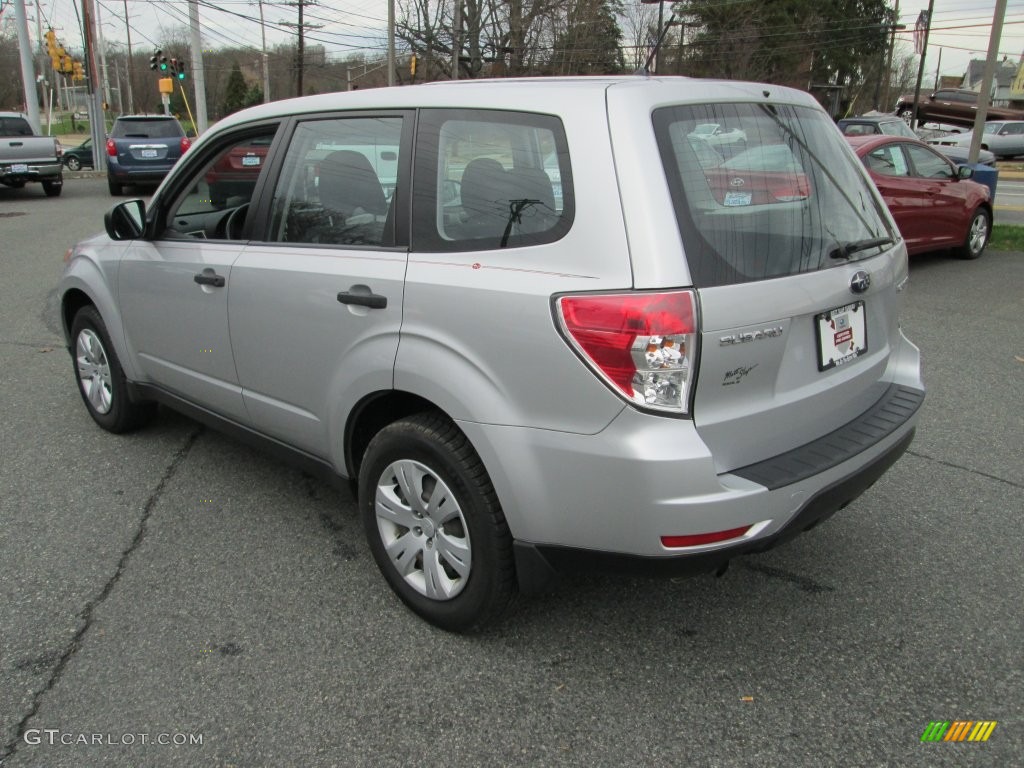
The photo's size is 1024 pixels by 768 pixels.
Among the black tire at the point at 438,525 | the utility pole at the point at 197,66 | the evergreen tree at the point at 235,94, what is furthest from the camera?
the evergreen tree at the point at 235,94

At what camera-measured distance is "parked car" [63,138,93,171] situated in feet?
99.7

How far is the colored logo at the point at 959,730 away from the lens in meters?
2.35

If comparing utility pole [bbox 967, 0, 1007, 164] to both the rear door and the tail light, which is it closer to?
the rear door

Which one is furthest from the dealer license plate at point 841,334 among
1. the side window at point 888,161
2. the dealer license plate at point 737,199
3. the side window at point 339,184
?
the side window at point 888,161

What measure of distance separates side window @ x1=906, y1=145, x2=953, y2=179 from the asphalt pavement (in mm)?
6524

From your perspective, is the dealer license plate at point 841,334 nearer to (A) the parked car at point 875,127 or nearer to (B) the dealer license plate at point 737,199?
(B) the dealer license plate at point 737,199

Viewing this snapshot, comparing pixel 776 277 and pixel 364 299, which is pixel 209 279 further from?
pixel 776 277

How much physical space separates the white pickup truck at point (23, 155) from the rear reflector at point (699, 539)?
19396 millimetres

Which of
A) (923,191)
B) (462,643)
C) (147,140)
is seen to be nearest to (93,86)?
(147,140)

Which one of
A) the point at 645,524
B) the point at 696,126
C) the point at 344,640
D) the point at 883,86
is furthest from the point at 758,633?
the point at 883,86

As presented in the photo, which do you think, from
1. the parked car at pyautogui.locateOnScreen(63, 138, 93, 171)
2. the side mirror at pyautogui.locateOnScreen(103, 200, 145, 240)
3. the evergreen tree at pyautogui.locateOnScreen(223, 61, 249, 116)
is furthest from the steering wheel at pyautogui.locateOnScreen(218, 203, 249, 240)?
the evergreen tree at pyautogui.locateOnScreen(223, 61, 249, 116)

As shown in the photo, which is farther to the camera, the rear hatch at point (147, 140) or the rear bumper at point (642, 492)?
the rear hatch at point (147, 140)

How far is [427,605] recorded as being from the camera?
9.28 ft

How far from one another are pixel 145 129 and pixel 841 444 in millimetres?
19634
